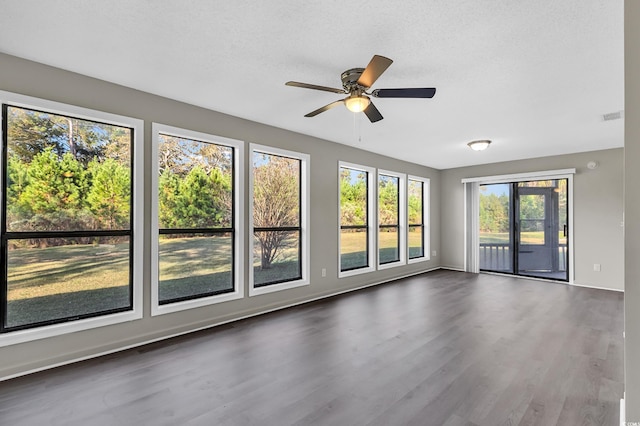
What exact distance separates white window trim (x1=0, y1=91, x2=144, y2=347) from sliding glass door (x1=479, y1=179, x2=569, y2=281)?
7.06m

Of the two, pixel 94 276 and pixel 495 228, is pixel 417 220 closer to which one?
pixel 495 228

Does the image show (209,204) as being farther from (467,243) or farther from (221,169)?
(467,243)

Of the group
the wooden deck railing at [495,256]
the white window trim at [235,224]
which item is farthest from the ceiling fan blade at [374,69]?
the wooden deck railing at [495,256]

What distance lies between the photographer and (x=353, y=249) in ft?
19.2

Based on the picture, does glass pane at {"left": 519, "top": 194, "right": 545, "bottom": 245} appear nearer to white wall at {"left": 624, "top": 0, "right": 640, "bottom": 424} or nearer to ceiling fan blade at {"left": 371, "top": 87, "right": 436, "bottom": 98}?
ceiling fan blade at {"left": 371, "top": 87, "right": 436, "bottom": 98}

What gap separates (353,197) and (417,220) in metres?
2.41

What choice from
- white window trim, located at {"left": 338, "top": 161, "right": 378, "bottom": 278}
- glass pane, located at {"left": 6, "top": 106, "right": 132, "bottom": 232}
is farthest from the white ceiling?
white window trim, located at {"left": 338, "top": 161, "right": 378, "bottom": 278}

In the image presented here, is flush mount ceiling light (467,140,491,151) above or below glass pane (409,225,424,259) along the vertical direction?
above

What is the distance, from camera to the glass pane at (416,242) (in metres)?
7.32

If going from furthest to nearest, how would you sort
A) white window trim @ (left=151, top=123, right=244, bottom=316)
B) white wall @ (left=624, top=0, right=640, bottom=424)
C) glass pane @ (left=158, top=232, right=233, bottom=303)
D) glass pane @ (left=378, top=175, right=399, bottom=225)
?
glass pane @ (left=378, top=175, right=399, bottom=225) < glass pane @ (left=158, top=232, right=233, bottom=303) < white window trim @ (left=151, top=123, right=244, bottom=316) < white wall @ (left=624, top=0, right=640, bottom=424)

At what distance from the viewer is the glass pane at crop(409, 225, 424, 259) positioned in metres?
7.32

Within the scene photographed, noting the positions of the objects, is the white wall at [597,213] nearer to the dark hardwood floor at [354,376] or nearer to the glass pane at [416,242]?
the dark hardwood floor at [354,376]

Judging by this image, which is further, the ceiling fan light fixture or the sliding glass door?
the sliding glass door

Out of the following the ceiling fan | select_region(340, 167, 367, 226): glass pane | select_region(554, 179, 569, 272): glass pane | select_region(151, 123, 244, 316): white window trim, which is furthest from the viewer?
select_region(554, 179, 569, 272): glass pane
